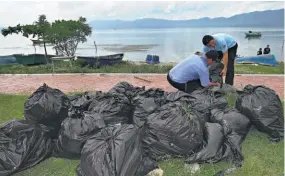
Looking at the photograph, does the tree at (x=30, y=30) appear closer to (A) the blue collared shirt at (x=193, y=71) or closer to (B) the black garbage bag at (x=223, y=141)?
(A) the blue collared shirt at (x=193, y=71)

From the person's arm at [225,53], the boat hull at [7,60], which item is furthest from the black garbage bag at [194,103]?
the boat hull at [7,60]

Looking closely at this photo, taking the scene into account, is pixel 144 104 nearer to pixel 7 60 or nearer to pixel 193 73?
pixel 193 73

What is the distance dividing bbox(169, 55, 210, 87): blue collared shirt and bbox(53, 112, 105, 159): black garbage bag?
1750 millimetres

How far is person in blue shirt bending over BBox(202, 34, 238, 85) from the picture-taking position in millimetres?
4582

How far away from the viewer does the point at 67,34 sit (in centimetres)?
1956

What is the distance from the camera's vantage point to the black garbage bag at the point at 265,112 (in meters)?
3.30

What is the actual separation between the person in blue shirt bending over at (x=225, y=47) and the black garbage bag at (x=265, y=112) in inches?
54.8

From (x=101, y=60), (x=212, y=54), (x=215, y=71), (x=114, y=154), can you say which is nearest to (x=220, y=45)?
(x=215, y=71)

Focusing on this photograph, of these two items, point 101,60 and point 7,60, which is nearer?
point 101,60

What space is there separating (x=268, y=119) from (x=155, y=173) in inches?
61.0

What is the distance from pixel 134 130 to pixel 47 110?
50.8 inches

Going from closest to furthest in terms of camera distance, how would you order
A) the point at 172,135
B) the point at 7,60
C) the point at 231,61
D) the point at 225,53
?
the point at 172,135 → the point at 225,53 → the point at 231,61 → the point at 7,60

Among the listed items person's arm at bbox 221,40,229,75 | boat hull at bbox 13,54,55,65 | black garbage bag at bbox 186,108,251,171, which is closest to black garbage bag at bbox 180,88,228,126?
black garbage bag at bbox 186,108,251,171

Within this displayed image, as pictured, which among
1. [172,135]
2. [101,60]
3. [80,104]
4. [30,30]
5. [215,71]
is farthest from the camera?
[30,30]
